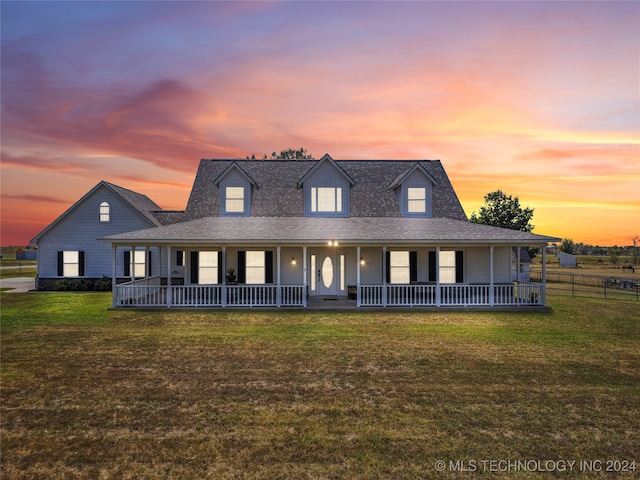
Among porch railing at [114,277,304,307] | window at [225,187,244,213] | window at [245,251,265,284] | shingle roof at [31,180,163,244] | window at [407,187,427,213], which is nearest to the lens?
porch railing at [114,277,304,307]

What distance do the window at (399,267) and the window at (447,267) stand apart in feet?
5.76

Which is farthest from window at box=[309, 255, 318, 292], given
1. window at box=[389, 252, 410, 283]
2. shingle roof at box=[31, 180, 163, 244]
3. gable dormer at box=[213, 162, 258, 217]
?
shingle roof at box=[31, 180, 163, 244]

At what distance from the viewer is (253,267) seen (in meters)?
19.7

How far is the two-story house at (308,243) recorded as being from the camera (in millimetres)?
17688

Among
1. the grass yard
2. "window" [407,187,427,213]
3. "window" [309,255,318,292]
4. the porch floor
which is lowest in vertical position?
the grass yard

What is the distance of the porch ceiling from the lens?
17094 mm

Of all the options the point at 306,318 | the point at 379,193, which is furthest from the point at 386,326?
the point at 379,193

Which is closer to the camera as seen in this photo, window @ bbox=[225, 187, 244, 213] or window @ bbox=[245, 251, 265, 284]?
window @ bbox=[245, 251, 265, 284]

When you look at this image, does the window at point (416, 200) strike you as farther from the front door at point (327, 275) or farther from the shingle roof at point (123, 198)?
the shingle roof at point (123, 198)

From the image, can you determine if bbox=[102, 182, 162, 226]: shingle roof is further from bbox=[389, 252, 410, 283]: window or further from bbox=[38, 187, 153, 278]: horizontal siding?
bbox=[389, 252, 410, 283]: window

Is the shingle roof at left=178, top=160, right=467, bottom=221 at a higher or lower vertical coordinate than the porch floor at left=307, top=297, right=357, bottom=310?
higher

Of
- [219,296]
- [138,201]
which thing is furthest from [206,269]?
[138,201]

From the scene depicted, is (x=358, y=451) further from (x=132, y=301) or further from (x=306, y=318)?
(x=132, y=301)

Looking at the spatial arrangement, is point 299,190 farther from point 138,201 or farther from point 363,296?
point 138,201
